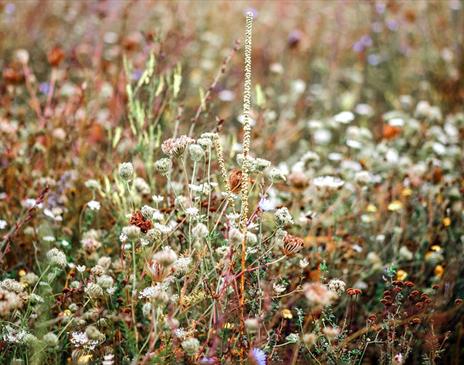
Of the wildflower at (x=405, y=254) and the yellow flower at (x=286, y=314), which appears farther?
the wildflower at (x=405, y=254)

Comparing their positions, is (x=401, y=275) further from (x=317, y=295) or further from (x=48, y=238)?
(x=48, y=238)

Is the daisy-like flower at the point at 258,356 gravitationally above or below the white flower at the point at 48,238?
below

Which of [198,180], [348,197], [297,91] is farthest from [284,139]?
[198,180]

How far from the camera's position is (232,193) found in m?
1.96

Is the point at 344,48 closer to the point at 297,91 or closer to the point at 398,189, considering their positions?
the point at 297,91

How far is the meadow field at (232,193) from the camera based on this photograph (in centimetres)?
183

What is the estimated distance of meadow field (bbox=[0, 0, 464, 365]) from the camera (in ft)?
5.99

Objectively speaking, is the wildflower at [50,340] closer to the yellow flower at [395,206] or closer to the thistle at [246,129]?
the thistle at [246,129]

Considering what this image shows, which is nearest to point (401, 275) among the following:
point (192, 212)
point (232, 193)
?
point (232, 193)

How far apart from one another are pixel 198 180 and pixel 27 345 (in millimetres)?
925

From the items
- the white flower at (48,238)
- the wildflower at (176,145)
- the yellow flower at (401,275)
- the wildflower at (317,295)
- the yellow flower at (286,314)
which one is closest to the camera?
the wildflower at (317,295)

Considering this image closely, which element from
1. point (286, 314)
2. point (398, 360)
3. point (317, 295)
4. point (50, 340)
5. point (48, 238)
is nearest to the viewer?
point (317, 295)

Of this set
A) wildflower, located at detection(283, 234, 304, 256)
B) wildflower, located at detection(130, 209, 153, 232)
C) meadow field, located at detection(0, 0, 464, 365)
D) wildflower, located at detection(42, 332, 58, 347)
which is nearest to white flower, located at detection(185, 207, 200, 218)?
meadow field, located at detection(0, 0, 464, 365)

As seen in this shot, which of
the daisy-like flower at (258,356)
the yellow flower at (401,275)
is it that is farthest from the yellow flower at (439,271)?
the daisy-like flower at (258,356)
